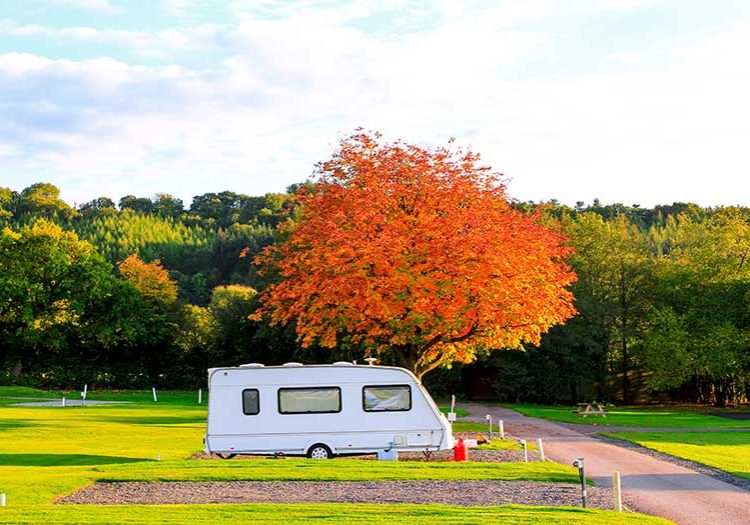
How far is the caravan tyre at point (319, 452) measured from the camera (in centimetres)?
2416

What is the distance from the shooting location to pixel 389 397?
24391 millimetres

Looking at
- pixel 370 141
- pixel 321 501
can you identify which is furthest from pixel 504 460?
pixel 370 141

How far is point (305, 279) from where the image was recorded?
104 feet

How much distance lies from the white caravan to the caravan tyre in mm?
28

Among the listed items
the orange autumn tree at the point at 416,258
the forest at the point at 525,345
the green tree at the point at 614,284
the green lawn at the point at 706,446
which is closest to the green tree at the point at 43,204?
the forest at the point at 525,345

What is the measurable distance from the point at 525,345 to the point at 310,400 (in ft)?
111

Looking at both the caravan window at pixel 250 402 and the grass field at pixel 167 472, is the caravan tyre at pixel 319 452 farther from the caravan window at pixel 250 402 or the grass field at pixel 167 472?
the caravan window at pixel 250 402

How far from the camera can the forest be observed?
55.3m

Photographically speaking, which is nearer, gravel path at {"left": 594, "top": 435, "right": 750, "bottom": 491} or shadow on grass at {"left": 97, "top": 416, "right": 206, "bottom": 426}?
gravel path at {"left": 594, "top": 435, "right": 750, "bottom": 491}

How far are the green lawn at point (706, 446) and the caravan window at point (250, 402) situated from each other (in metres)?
12.8

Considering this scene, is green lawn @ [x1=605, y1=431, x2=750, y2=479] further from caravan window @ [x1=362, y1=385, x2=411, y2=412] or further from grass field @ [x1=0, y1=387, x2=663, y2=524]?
caravan window @ [x1=362, y1=385, x2=411, y2=412]

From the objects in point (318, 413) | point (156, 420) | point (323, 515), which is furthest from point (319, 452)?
point (156, 420)

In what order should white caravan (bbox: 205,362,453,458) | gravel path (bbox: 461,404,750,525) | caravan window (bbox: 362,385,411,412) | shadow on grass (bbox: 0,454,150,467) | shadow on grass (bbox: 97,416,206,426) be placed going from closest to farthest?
gravel path (bbox: 461,404,750,525), shadow on grass (bbox: 0,454,150,467), white caravan (bbox: 205,362,453,458), caravan window (bbox: 362,385,411,412), shadow on grass (bbox: 97,416,206,426)

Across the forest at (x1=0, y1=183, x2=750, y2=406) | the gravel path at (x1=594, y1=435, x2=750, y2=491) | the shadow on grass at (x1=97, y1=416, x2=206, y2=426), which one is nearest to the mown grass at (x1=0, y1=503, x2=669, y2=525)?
the gravel path at (x1=594, y1=435, x2=750, y2=491)
